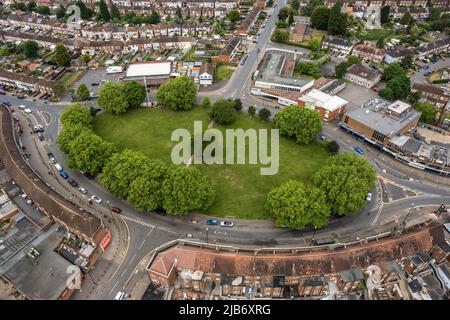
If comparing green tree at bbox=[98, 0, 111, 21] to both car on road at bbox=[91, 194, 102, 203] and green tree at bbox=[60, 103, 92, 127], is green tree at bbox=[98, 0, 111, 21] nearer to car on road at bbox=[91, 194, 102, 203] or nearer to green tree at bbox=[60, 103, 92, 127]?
green tree at bbox=[60, 103, 92, 127]

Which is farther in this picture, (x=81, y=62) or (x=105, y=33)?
(x=105, y=33)

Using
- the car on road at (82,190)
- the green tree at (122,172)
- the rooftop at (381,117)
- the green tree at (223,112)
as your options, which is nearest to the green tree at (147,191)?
the green tree at (122,172)

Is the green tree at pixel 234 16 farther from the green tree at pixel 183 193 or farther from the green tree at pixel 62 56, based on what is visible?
the green tree at pixel 183 193

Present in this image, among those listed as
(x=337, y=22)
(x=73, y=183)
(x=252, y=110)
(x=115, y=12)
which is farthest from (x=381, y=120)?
(x=115, y=12)

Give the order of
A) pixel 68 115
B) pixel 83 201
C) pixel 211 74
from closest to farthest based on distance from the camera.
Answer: pixel 83 201 < pixel 68 115 < pixel 211 74

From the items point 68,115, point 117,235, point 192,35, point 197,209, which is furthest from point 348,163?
point 192,35

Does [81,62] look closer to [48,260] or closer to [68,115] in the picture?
[68,115]

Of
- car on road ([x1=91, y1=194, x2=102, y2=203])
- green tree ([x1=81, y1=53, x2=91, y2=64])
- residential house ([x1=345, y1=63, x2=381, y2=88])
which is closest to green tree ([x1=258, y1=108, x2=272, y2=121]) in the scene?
residential house ([x1=345, y1=63, x2=381, y2=88])
